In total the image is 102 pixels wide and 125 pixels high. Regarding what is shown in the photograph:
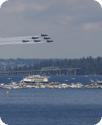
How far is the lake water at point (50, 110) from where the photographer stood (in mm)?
28359

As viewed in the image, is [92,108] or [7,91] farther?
[7,91]

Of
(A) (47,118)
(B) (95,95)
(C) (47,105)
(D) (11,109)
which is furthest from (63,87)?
(A) (47,118)

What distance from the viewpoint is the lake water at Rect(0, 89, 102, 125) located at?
28359mm

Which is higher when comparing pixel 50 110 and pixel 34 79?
pixel 34 79

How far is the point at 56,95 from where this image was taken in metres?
48.7

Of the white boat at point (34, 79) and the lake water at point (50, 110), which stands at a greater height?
the white boat at point (34, 79)

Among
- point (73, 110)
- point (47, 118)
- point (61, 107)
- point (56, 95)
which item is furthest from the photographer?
point (56, 95)

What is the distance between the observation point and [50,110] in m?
35.6

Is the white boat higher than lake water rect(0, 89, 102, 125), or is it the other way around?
the white boat

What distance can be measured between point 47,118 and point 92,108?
6.24m

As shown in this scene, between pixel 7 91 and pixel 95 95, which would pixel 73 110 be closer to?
pixel 95 95

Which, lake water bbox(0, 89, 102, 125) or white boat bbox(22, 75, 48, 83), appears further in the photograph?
white boat bbox(22, 75, 48, 83)

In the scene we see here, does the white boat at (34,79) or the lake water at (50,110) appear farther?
the white boat at (34,79)

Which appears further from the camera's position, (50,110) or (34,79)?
(34,79)
